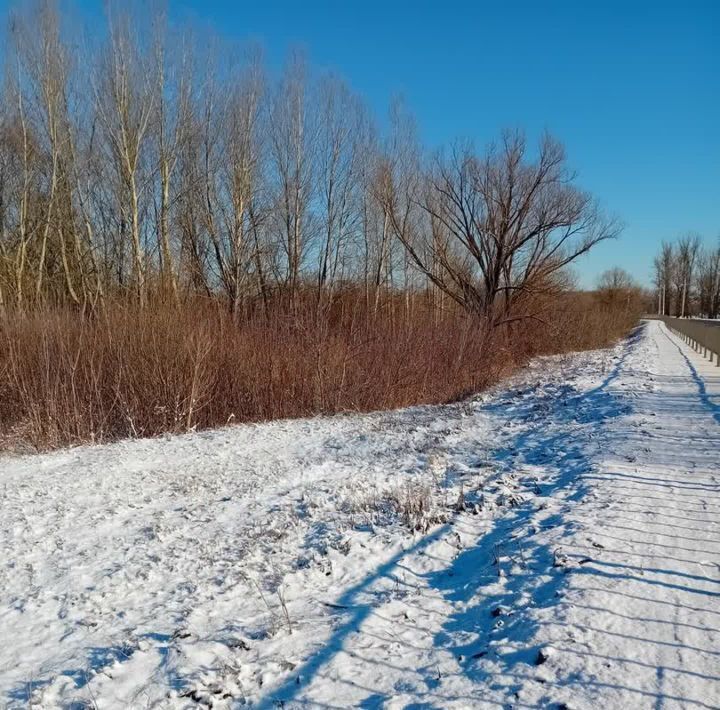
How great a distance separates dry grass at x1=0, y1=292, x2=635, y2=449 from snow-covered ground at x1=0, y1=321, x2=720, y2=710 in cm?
174

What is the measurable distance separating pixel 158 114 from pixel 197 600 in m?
18.2

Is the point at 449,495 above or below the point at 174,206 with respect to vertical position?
below

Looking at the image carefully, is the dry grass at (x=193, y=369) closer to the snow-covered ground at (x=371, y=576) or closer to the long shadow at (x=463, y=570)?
the snow-covered ground at (x=371, y=576)

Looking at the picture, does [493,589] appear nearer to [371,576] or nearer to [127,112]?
[371,576]

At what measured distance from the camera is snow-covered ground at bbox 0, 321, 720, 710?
249 centimetres

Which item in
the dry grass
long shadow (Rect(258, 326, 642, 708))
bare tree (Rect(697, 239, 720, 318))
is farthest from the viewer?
bare tree (Rect(697, 239, 720, 318))

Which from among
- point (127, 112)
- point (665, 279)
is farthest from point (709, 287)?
point (127, 112)

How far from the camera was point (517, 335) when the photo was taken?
19953 millimetres

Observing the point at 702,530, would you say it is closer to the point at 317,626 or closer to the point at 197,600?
the point at 317,626

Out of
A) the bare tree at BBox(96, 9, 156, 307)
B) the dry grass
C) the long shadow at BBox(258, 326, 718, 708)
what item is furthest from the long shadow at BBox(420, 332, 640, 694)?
the bare tree at BBox(96, 9, 156, 307)

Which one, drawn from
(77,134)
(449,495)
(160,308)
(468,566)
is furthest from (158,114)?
(468,566)

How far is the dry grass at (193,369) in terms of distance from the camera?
8617 millimetres

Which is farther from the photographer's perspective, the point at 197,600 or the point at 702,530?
the point at 702,530

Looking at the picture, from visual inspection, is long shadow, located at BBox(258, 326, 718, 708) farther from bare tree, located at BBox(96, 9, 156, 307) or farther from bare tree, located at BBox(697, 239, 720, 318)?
bare tree, located at BBox(697, 239, 720, 318)
